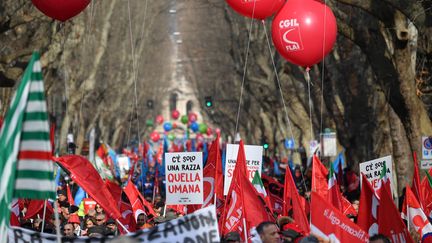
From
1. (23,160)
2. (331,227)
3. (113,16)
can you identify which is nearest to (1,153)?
(23,160)

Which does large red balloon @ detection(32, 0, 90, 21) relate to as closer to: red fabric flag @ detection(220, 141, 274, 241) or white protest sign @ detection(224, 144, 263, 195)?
white protest sign @ detection(224, 144, 263, 195)

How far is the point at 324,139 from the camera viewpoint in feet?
95.7

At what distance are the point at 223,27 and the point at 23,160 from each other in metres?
43.2

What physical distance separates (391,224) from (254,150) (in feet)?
22.9

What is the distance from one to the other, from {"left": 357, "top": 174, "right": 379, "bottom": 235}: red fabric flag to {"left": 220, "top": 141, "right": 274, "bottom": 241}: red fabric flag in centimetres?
146

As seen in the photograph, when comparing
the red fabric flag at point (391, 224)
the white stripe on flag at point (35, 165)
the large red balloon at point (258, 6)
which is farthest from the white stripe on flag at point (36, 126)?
the large red balloon at point (258, 6)

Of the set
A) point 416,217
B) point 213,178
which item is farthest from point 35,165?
point 213,178

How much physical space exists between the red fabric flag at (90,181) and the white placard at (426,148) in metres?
7.07

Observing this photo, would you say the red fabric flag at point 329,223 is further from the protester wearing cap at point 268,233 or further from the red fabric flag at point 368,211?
the red fabric flag at point 368,211

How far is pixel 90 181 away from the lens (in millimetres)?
12820

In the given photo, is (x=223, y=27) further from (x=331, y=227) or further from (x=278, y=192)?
(x=331, y=227)

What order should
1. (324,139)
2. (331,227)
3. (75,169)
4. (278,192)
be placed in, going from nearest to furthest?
(331,227) < (75,169) < (278,192) < (324,139)

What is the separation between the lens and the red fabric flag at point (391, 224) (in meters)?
9.30

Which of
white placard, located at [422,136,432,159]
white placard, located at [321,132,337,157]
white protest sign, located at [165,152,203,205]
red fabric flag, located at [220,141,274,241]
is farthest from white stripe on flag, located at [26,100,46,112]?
white placard, located at [321,132,337,157]
